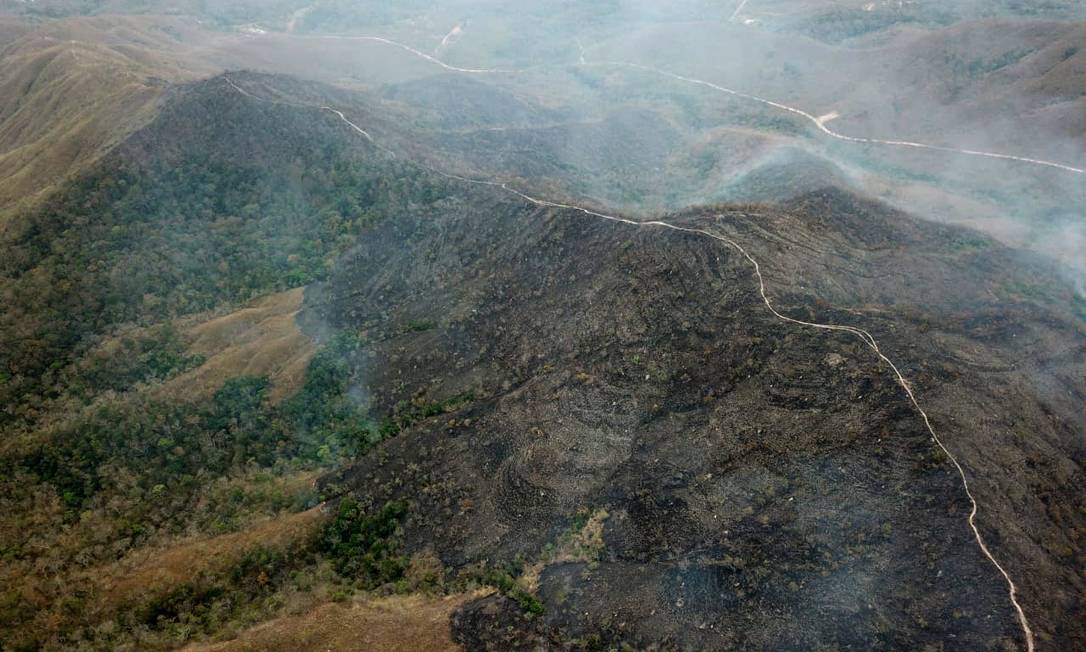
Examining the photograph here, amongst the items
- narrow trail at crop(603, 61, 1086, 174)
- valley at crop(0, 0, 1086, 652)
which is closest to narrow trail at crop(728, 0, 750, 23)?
narrow trail at crop(603, 61, 1086, 174)

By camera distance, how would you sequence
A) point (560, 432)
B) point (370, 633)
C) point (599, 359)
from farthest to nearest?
point (599, 359), point (560, 432), point (370, 633)

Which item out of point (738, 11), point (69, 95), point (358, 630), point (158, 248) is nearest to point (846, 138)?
point (738, 11)

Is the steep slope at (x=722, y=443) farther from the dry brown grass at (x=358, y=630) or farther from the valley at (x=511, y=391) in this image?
the dry brown grass at (x=358, y=630)

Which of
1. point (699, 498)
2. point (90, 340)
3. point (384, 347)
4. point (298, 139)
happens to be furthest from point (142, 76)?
point (699, 498)

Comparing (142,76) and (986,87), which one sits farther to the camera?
(986,87)

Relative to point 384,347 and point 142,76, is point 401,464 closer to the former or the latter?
point 384,347

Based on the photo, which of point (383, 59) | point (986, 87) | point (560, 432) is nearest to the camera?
point (560, 432)

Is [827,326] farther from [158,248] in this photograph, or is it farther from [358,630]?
[158,248]
